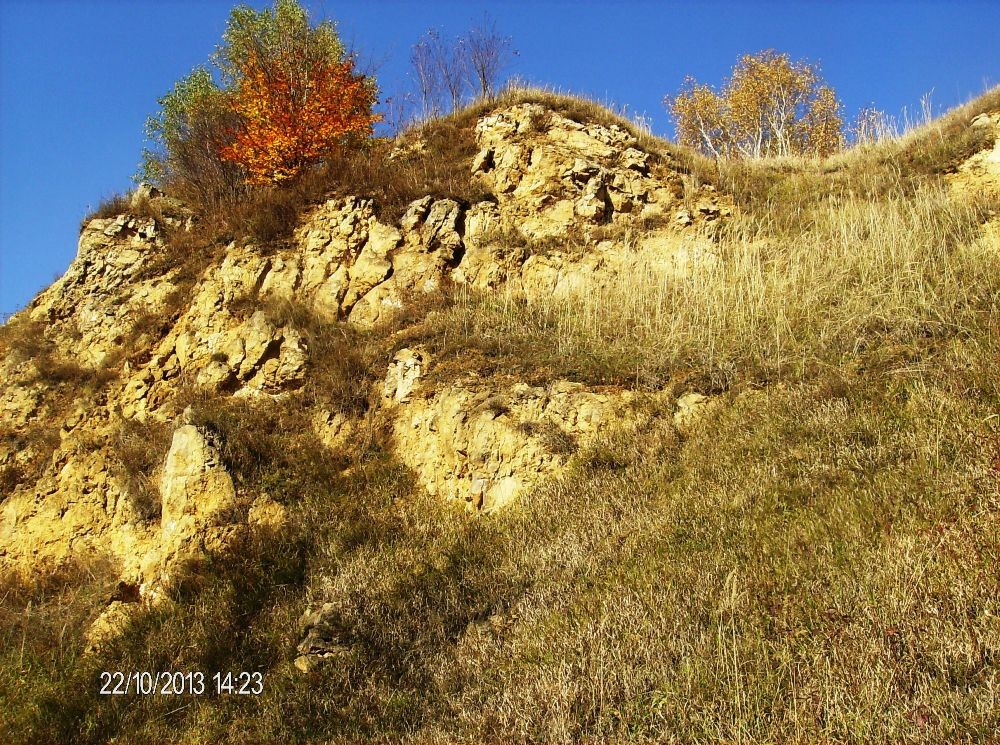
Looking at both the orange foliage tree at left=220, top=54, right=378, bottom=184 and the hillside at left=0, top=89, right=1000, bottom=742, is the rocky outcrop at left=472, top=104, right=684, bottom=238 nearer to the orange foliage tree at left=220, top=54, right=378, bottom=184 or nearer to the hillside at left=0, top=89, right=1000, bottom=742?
the hillside at left=0, top=89, right=1000, bottom=742

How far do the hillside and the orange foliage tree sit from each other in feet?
3.19

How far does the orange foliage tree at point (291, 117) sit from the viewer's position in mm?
12734

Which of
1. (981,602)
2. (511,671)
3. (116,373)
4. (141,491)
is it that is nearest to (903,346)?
(981,602)

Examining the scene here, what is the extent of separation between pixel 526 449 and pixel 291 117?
9.81m

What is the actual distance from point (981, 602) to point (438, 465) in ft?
18.5

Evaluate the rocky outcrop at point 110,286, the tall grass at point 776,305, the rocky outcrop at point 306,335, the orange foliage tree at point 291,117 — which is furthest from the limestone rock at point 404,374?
the orange foliage tree at point 291,117

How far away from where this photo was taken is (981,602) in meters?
3.35

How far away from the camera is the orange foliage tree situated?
41.8ft

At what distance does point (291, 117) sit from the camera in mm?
13141

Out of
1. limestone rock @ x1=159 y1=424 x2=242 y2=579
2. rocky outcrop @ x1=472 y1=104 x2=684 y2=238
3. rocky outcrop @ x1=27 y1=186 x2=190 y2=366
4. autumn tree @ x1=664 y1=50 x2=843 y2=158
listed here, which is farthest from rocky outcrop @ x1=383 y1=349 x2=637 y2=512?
autumn tree @ x1=664 y1=50 x2=843 y2=158

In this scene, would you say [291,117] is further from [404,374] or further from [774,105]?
[774,105]

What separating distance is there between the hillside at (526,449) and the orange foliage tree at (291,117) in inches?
38.3
